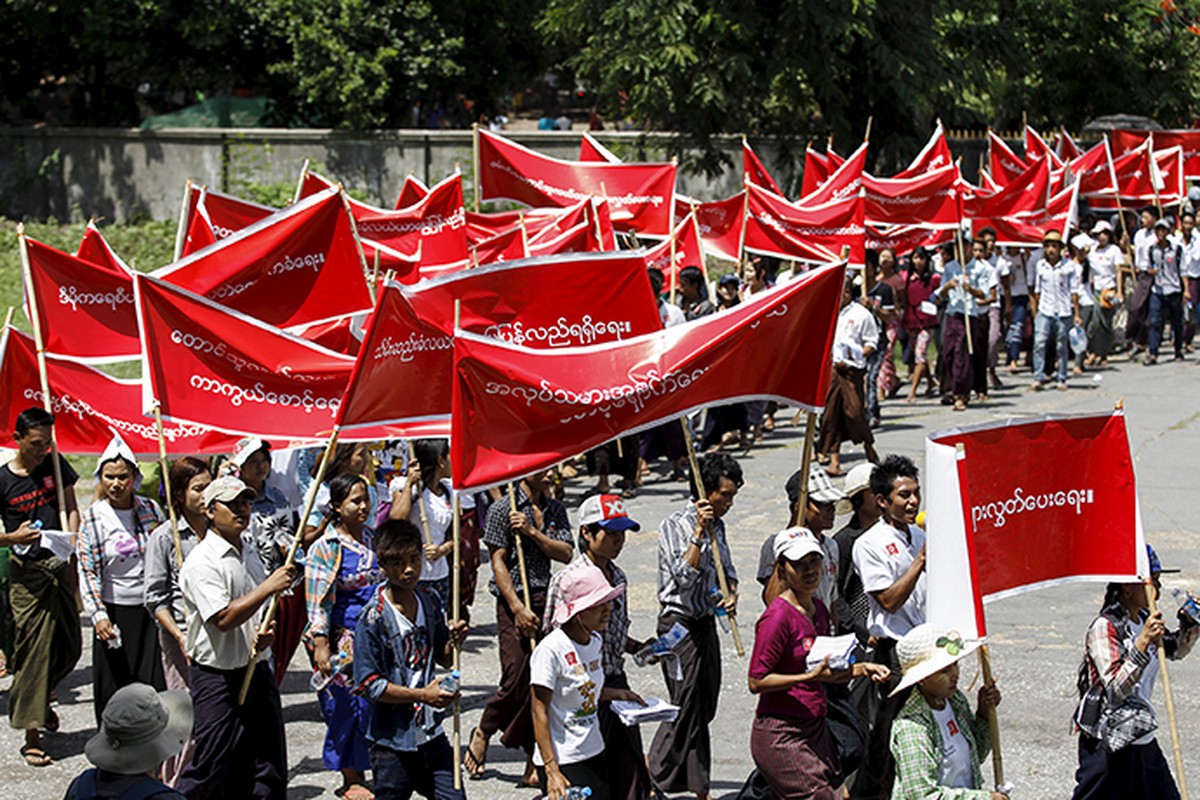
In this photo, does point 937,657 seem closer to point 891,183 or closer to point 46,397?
point 46,397

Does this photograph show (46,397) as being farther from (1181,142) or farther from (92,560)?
(1181,142)

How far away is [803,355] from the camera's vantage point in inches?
331

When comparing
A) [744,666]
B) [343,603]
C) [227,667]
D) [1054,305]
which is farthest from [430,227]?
[227,667]

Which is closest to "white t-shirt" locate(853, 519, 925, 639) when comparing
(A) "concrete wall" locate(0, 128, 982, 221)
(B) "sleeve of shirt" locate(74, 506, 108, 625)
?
(B) "sleeve of shirt" locate(74, 506, 108, 625)

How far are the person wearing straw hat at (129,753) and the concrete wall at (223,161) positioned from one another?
77.8 ft

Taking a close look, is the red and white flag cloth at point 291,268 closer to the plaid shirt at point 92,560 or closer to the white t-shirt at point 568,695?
the plaid shirt at point 92,560

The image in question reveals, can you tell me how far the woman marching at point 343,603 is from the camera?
8.33m

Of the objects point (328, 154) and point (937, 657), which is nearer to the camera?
point (937, 657)

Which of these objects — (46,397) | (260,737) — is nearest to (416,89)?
(46,397)

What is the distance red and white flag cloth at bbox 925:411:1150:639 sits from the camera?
661 centimetres

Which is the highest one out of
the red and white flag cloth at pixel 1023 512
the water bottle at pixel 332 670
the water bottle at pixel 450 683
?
the red and white flag cloth at pixel 1023 512

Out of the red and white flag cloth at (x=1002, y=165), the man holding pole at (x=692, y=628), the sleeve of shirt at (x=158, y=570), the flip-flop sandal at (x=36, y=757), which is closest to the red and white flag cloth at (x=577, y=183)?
the red and white flag cloth at (x=1002, y=165)

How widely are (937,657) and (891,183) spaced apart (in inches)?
553

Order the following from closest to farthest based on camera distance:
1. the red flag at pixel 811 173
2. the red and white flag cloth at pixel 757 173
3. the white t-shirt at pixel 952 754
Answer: the white t-shirt at pixel 952 754 < the red and white flag cloth at pixel 757 173 < the red flag at pixel 811 173
